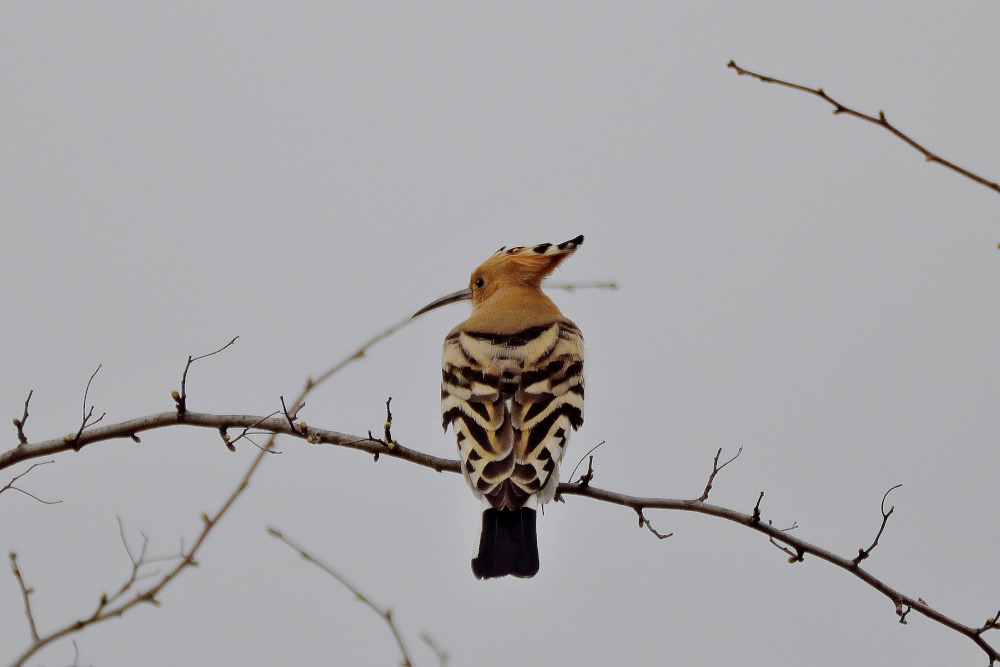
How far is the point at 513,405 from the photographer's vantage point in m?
3.12

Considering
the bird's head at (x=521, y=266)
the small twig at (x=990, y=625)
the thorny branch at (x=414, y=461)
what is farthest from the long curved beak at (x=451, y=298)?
the small twig at (x=990, y=625)

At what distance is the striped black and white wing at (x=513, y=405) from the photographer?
9.34ft

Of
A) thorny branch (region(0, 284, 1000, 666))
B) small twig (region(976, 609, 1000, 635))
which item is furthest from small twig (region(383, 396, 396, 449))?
small twig (region(976, 609, 1000, 635))

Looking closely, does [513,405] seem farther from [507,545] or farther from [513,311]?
[513,311]

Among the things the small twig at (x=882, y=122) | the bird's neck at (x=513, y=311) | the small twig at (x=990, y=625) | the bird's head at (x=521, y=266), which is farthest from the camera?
the bird's head at (x=521, y=266)

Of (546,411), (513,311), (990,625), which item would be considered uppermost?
(513,311)

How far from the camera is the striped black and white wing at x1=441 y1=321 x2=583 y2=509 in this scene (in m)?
2.85

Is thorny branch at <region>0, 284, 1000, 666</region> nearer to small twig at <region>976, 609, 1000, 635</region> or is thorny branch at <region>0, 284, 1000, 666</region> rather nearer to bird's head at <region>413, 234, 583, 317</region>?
small twig at <region>976, 609, 1000, 635</region>

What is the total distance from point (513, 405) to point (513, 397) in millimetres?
41

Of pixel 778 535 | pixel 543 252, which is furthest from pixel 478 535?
pixel 543 252

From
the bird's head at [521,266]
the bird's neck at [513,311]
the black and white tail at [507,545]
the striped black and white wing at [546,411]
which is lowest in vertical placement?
the black and white tail at [507,545]

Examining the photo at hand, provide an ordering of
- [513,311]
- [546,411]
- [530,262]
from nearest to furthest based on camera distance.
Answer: [546,411], [513,311], [530,262]

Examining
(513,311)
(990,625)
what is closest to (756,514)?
(990,625)

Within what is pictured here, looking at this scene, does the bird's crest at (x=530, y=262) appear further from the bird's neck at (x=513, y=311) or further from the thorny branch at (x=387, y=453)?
Result: the thorny branch at (x=387, y=453)
